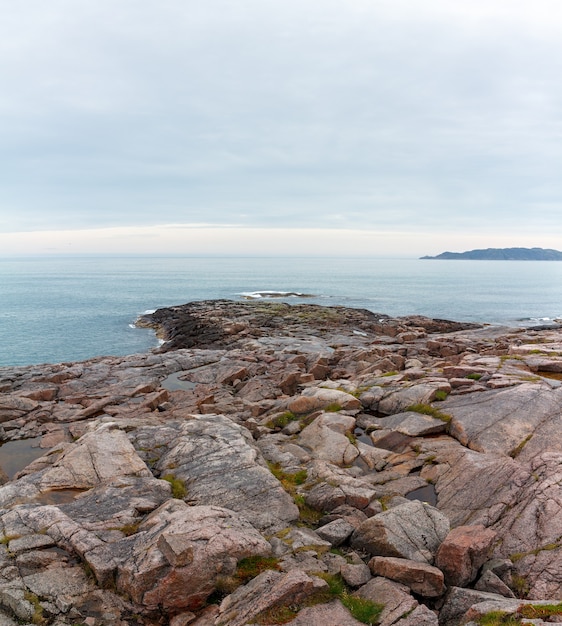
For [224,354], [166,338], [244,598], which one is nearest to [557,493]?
[244,598]

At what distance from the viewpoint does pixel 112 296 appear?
132 metres

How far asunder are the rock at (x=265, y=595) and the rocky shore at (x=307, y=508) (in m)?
0.04

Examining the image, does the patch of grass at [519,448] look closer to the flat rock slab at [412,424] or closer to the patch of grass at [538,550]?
the flat rock slab at [412,424]

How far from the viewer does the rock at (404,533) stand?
460 inches

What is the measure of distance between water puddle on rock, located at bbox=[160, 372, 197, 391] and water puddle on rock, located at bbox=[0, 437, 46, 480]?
436 inches

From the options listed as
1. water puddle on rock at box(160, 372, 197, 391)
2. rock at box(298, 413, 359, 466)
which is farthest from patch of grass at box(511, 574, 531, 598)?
water puddle on rock at box(160, 372, 197, 391)

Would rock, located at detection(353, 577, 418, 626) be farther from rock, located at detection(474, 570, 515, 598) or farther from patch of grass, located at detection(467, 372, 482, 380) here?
patch of grass, located at detection(467, 372, 482, 380)

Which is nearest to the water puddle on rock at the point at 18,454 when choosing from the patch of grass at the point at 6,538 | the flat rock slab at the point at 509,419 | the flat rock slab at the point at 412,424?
the patch of grass at the point at 6,538

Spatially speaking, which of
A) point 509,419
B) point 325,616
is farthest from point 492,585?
point 509,419

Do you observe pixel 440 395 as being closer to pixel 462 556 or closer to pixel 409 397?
pixel 409 397

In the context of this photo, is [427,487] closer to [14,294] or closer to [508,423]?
[508,423]

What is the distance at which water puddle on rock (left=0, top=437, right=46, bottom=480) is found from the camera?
22.1m

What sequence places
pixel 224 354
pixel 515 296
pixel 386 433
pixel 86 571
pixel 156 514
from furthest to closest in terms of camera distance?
pixel 515 296, pixel 224 354, pixel 386 433, pixel 156 514, pixel 86 571

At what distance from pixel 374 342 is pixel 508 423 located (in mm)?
→ 32844
